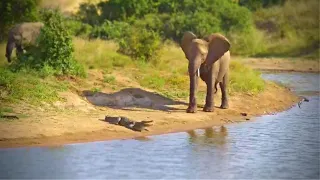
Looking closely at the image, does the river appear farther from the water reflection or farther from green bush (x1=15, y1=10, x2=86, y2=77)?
green bush (x1=15, y1=10, x2=86, y2=77)

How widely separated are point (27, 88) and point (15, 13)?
11.9 m

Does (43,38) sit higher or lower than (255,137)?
higher

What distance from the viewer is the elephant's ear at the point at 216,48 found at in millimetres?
17516

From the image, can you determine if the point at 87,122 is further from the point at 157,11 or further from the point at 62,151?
the point at 157,11

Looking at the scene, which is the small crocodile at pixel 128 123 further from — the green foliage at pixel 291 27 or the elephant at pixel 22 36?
the green foliage at pixel 291 27

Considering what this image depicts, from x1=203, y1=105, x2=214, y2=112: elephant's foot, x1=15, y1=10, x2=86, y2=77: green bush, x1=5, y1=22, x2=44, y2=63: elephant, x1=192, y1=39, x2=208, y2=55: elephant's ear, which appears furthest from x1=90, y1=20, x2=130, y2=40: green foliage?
x1=203, y1=105, x2=214, y2=112: elephant's foot

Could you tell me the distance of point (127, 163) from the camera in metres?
11.9

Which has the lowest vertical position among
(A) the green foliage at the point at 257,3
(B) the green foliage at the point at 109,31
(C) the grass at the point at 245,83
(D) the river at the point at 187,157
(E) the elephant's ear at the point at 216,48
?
(D) the river at the point at 187,157

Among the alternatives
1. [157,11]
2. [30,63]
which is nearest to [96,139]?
[30,63]

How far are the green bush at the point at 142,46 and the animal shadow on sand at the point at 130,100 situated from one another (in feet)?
16.4

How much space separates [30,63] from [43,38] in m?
0.76

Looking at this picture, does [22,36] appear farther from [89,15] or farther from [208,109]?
[89,15]

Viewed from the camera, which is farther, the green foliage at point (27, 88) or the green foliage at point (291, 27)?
the green foliage at point (291, 27)

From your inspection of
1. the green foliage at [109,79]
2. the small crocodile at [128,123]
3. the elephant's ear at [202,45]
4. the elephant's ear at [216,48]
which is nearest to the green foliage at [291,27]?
the green foliage at [109,79]
